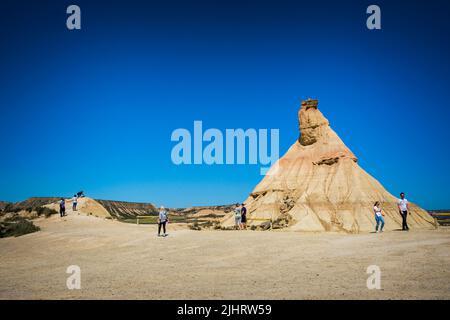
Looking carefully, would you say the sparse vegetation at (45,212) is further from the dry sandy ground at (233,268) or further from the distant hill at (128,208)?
the distant hill at (128,208)

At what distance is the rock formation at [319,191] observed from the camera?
40250 mm

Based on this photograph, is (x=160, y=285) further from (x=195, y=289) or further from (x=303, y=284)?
(x=303, y=284)

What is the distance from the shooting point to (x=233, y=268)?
416 inches

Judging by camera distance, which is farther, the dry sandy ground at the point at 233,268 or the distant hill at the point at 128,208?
the distant hill at the point at 128,208

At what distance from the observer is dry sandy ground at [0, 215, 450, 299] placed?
7.60 metres

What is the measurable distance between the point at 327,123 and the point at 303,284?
46709 millimetres

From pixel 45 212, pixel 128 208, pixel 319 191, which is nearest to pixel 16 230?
pixel 45 212

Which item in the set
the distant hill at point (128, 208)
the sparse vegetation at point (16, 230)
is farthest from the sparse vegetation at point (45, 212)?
the distant hill at point (128, 208)

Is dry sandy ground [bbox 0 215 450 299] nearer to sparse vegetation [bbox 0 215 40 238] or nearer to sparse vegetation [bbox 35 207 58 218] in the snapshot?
sparse vegetation [bbox 0 215 40 238]

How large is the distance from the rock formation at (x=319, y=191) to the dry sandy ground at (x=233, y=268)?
21.2 meters

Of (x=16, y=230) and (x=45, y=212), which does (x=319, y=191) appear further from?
(x=16, y=230)

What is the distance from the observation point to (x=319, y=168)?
47250 millimetres
